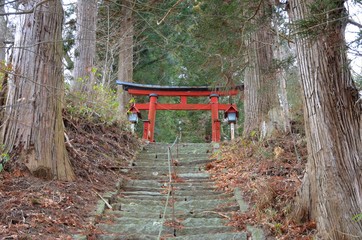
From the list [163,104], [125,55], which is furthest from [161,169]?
[125,55]

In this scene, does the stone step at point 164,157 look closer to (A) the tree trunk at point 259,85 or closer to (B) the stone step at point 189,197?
(A) the tree trunk at point 259,85

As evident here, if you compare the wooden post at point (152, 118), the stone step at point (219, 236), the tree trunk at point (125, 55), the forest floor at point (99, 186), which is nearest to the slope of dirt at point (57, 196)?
the forest floor at point (99, 186)

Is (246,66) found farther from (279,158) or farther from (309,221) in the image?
(309,221)

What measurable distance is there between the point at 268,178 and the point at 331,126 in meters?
1.88

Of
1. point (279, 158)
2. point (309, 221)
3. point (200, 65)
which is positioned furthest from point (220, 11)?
point (309, 221)

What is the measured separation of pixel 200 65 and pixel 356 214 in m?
4.72

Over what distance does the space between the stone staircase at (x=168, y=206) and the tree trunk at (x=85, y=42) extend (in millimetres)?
2612

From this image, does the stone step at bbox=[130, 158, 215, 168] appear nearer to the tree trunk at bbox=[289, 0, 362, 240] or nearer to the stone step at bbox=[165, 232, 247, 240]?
the stone step at bbox=[165, 232, 247, 240]

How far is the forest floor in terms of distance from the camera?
3.65m

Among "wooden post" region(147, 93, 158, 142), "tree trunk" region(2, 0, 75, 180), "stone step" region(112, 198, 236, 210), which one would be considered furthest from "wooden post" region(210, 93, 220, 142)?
"tree trunk" region(2, 0, 75, 180)

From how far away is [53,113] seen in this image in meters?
4.92

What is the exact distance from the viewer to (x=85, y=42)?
8742 mm

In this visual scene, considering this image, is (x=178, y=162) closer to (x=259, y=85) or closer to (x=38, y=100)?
(x=259, y=85)

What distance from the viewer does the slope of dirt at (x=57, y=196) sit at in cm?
355
